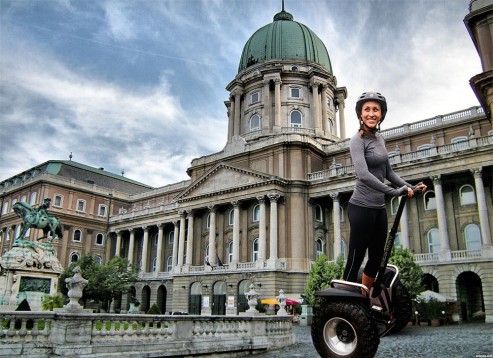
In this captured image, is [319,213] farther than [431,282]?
Yes

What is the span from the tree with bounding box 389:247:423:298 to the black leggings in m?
26.4

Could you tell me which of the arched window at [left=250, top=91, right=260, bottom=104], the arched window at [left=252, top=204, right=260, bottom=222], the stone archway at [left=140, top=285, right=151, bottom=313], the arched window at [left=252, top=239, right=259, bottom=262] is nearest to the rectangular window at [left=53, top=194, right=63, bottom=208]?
the stone archway at [left=140, top=285, right=151, bottom=313]

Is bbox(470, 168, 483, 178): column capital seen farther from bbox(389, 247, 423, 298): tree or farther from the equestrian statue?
the equestrian statue

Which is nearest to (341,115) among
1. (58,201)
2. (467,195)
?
(467,195)

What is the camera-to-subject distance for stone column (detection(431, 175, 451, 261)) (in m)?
38.7

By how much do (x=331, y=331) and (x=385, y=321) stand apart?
64cm

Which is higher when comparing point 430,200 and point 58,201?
point 58,201

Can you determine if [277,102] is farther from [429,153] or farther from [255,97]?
[429,153]

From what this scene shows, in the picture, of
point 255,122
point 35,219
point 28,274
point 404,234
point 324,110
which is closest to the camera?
point 28,274

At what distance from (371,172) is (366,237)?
0.86m

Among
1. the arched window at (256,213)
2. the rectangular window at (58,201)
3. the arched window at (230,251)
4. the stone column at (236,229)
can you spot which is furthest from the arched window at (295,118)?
the rectangular window at (58,201)

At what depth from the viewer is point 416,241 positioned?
42.6 m

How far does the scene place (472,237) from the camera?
40.2 metres

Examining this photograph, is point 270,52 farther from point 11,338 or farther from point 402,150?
point 11,338
